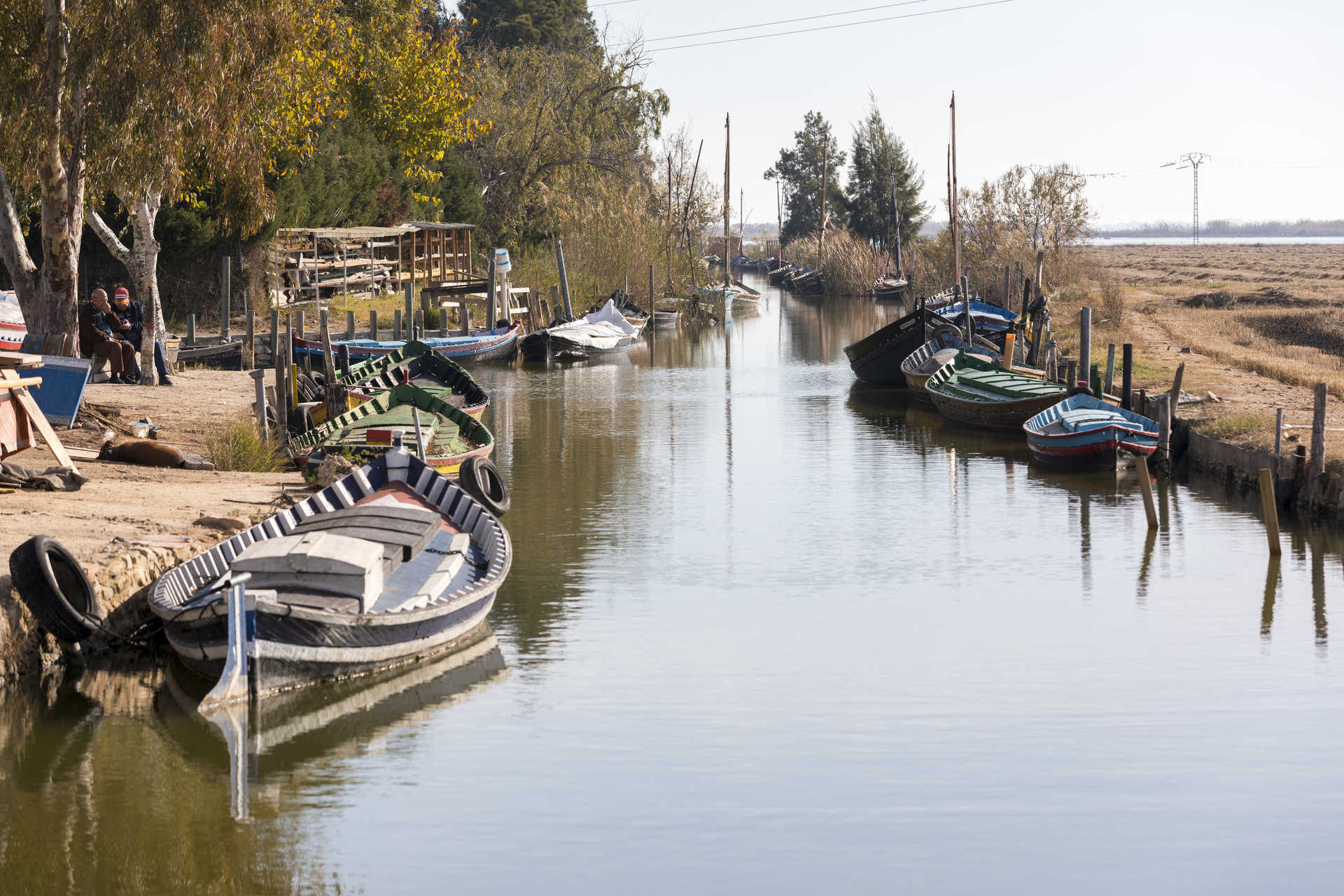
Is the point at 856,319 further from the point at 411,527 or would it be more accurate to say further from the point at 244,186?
the point at 411,527

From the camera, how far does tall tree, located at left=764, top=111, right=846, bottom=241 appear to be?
11131 cm

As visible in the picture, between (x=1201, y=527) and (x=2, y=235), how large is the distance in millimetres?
16421

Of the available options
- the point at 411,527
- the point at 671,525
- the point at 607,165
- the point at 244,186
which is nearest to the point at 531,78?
the point at 607,165

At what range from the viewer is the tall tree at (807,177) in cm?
11131

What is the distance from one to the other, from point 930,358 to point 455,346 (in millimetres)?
12333

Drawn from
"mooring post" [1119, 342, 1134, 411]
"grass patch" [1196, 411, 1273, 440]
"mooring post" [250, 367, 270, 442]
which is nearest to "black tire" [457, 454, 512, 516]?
"mooring post" [250, 367, 270, 442]

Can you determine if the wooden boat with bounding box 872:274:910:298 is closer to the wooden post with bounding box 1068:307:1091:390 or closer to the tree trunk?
the wooden post with bounding box 1068:307:1091:390

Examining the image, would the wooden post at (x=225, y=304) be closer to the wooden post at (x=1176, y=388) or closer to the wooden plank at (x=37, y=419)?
the wooden plank at (x=37, y=419)

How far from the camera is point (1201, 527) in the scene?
62.8 feet

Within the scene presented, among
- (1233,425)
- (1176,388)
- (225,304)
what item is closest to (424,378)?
(225,304)

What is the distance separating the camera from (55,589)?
11.2m

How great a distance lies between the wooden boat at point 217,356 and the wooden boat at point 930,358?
14.9m

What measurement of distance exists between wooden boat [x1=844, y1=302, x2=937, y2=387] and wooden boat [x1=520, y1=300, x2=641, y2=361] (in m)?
9.29

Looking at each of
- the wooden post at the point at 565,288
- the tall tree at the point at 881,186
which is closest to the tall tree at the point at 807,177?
the tall tree at the point at 881,186
